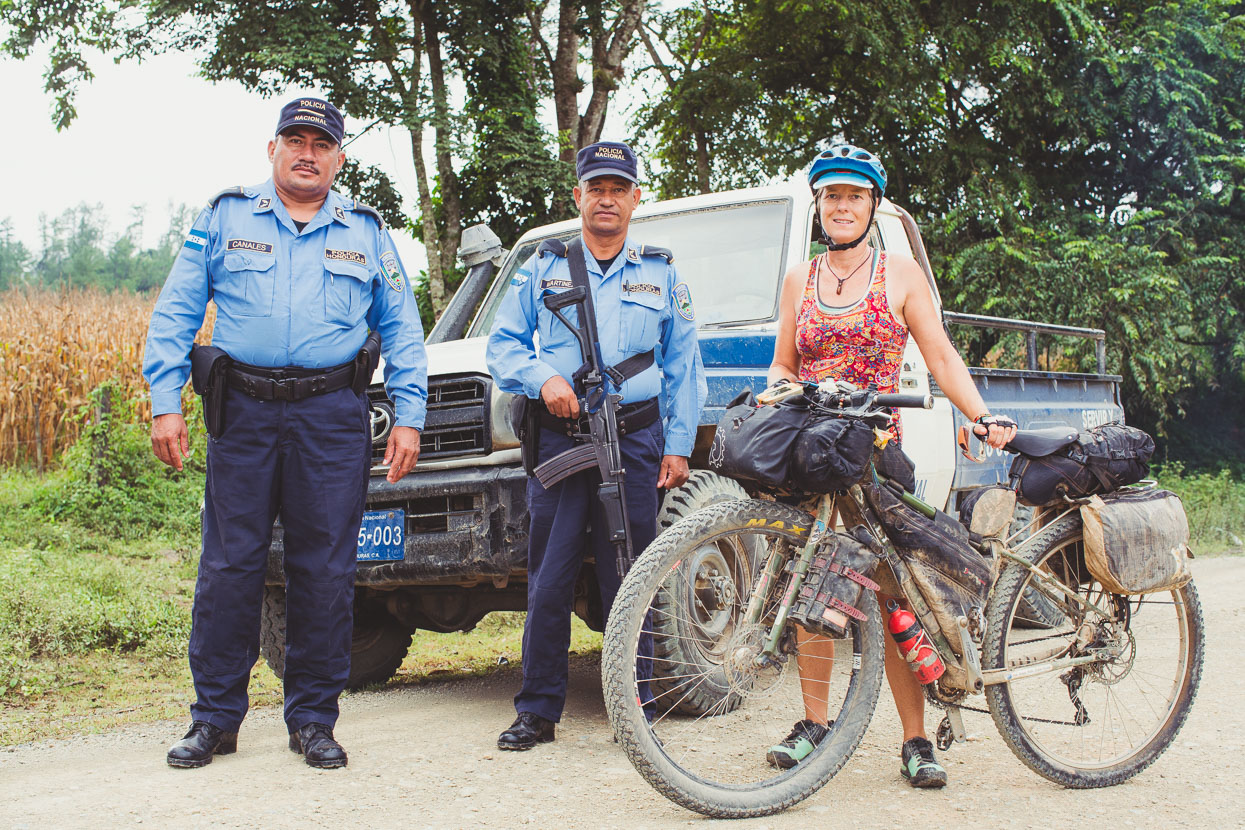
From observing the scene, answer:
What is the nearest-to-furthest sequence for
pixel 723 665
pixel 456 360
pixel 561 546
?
pixel 723 665
pixel 561 546
pixel 456 360

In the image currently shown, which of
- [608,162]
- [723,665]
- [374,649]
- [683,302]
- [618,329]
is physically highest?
[608,162]

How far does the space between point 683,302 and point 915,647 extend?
4.86ft

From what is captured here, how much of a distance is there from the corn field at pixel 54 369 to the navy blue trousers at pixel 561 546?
315 inches

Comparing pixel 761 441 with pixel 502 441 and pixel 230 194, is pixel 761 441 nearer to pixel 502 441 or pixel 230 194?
pixel 502 441

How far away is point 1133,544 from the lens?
3438 millimetres

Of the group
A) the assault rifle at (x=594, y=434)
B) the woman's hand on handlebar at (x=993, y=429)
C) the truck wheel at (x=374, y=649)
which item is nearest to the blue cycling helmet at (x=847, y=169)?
the woman's hand on handlebar at (x=993, y=429)

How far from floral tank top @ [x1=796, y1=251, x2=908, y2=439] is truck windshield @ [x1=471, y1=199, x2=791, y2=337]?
4.11 feet

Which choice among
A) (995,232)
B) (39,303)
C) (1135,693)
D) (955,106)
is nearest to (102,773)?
(1135,693)

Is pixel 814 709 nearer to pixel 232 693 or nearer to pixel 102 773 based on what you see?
pixel 232 693

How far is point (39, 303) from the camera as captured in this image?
12.9 m

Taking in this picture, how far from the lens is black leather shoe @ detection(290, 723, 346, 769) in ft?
11.7

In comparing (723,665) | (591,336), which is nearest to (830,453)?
(723,665)

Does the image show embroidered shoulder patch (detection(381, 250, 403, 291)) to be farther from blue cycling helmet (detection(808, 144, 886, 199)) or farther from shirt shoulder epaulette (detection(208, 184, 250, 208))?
blue cycling helmet (detection(808, 144, 886, 199))

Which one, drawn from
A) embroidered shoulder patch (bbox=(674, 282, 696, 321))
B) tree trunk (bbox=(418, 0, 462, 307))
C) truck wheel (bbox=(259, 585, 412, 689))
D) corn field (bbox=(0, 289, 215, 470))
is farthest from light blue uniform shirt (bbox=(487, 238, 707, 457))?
corn field (bbox=(0, 289, 215, 470))
